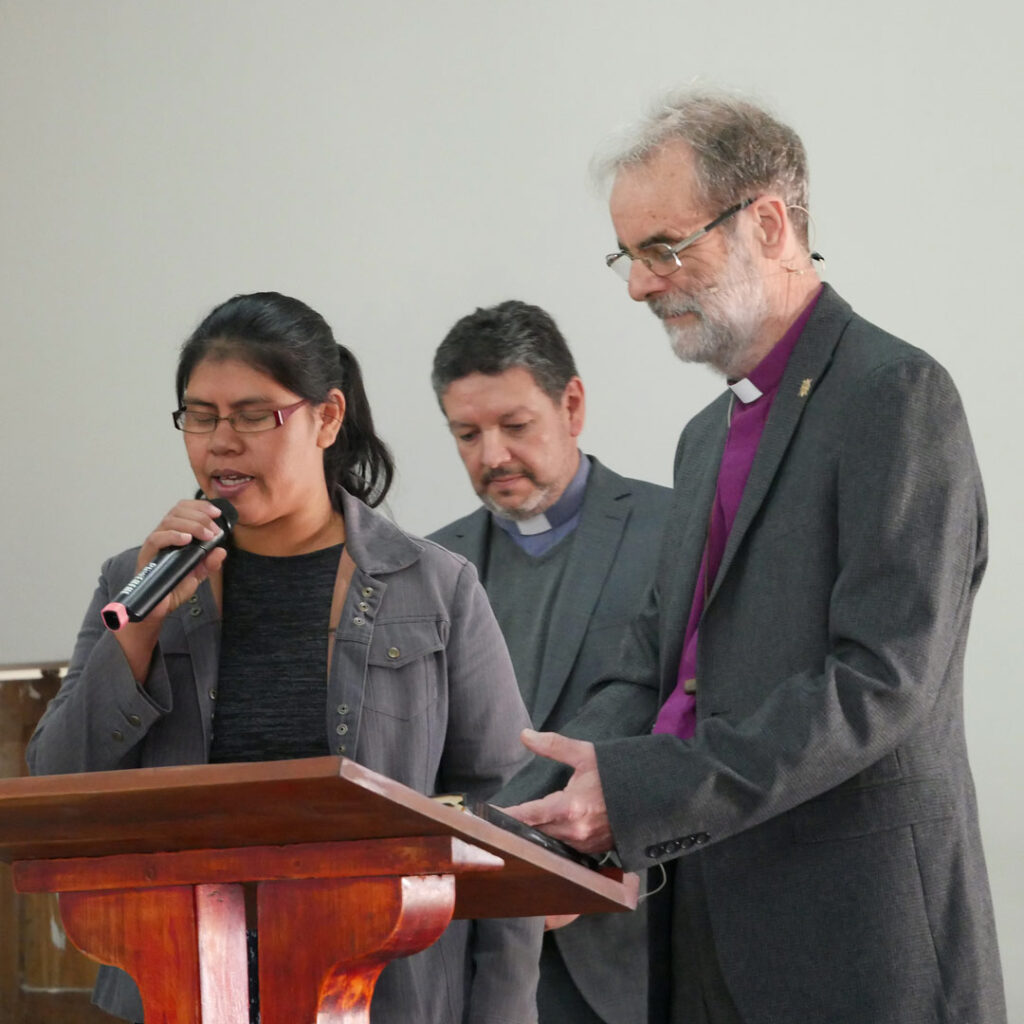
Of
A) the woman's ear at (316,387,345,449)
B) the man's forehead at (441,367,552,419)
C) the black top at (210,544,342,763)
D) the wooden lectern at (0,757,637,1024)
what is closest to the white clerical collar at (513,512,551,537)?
the man's forehead at (441,367,552,419)

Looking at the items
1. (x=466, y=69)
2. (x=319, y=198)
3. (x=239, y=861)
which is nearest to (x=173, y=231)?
(x=319, y=198)

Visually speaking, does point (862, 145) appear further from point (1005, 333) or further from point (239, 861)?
point (239, 861)

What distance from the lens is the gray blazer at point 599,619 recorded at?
2.77 metres

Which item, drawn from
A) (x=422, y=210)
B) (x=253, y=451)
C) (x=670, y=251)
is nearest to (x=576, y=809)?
(x=253, y=451)

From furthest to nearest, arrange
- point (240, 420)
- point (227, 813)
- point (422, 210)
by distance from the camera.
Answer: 1. point (422, 210)
2. point (240, 420)
3. point (227, 813)

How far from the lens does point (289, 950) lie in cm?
128

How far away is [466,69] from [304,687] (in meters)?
2.33

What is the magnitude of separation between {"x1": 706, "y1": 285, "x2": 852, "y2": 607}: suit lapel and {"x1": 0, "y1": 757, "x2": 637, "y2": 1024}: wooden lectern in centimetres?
70

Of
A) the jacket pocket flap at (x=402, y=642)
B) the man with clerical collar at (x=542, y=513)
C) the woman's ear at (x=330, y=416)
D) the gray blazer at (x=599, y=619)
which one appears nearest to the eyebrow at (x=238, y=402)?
the woman's ear at (x=330, y=416)

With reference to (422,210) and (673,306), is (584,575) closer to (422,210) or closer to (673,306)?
(673,306)

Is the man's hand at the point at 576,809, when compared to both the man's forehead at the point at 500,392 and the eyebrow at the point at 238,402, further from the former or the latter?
the man's forehead at the point at 500,392

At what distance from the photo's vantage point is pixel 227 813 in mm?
1145

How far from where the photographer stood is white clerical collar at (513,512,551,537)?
3271mm

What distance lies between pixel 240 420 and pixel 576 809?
0.74 m
